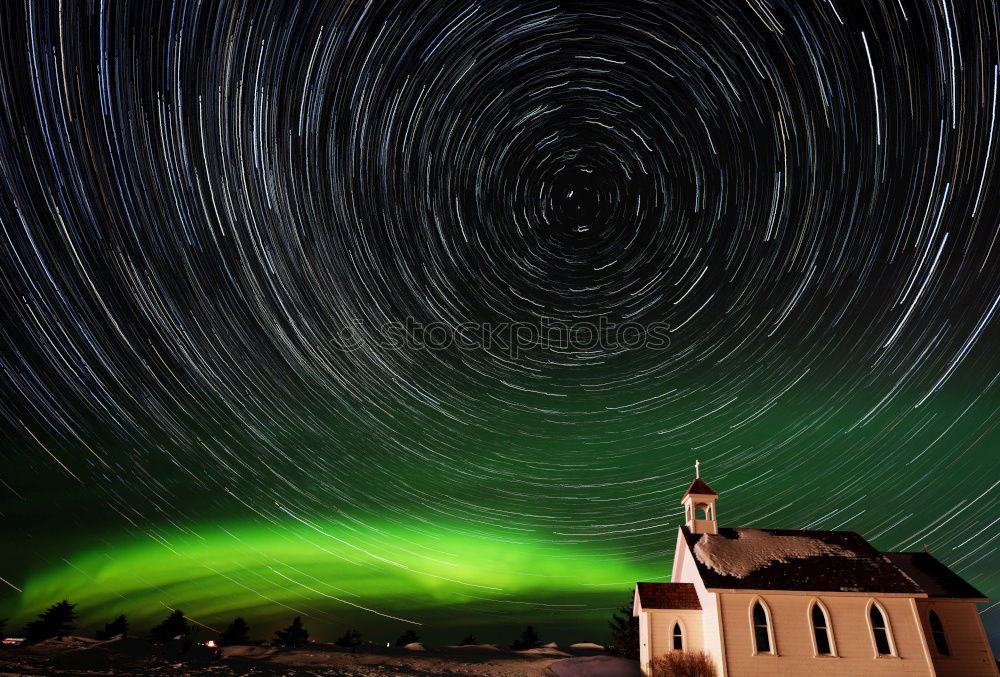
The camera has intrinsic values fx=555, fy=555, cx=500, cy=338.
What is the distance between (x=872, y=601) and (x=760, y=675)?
5.95 m

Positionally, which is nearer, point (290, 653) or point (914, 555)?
point (914, 555)

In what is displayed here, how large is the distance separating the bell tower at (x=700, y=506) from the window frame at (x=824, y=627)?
541cm

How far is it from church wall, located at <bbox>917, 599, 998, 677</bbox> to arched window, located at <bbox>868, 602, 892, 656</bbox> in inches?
126

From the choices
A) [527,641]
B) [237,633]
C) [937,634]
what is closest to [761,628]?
[937,634]

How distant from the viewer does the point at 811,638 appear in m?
22.1

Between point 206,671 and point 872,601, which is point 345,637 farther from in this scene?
point 872,601

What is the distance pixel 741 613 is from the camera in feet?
73.3

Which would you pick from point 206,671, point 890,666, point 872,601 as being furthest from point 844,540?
point 206,671

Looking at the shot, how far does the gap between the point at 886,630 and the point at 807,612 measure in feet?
10.3

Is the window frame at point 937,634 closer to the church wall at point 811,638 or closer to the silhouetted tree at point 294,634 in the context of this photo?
the church wall at point 811,638

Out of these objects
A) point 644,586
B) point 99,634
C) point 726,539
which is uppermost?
point 726,539

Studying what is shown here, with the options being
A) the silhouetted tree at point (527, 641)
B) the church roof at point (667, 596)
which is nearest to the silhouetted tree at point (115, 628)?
the silhouetted tree at point (527, 641)

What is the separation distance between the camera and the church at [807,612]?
71.4 ft

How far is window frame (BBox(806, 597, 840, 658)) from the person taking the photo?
21875 mm
